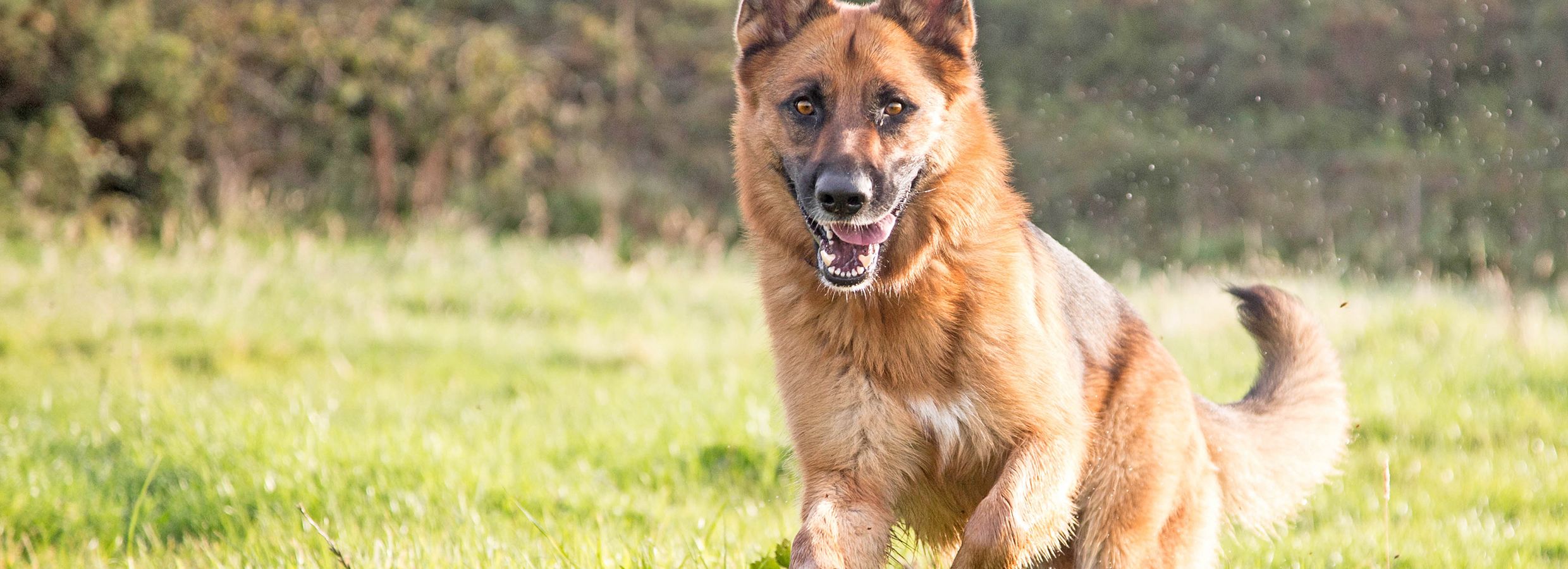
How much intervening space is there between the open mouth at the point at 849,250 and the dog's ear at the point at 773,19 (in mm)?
703

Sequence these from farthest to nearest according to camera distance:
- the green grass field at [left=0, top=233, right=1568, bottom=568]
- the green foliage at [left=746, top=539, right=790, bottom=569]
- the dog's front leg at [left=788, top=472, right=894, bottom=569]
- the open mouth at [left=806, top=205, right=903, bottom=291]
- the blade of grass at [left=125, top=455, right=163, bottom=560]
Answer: the green grass field at [left=0, top=233, right=1568, bottom=568] → the blade of grass at [left=125, top=455, right=163, bottom=560] → the green foliage at [left=746, top=539, right=790, bottom=569] → the open mouth at [left=806, top=205, right=903, bottom=291] → the dog's front leg at [left=788, top=472, right=894, bottom=569]

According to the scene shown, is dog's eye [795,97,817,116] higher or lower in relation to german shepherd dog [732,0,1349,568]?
higher

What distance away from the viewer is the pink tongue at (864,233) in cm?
339

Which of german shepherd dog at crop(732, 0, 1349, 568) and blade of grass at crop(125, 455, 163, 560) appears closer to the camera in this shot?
german shepherd dog at crop(732, 0, 1349, 568)

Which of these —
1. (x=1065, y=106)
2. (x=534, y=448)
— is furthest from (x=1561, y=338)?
(x=1065, y=106)

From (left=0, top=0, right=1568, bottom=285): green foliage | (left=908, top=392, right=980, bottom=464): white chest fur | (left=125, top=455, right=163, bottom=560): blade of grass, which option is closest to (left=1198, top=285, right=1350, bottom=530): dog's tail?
(left=908, top=392, right=980, bottom=464): white chest fur

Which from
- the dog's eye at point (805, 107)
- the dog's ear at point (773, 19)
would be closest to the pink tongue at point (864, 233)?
the dog's eye at point (805, 107)

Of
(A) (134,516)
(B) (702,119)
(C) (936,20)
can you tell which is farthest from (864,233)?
(B) (702,119)

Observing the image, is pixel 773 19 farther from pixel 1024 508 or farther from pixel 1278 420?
pixel 1278 420

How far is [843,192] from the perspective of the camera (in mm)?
3223

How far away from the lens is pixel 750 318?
11211 mm

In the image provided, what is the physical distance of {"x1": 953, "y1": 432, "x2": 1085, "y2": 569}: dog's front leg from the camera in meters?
3.28

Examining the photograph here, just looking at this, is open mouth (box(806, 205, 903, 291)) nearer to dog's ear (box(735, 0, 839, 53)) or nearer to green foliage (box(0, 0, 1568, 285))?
dog's ear (box(735, 0, 839, 53))

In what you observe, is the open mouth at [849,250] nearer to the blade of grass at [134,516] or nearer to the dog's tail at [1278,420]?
the dog's tail at [1278,420]
